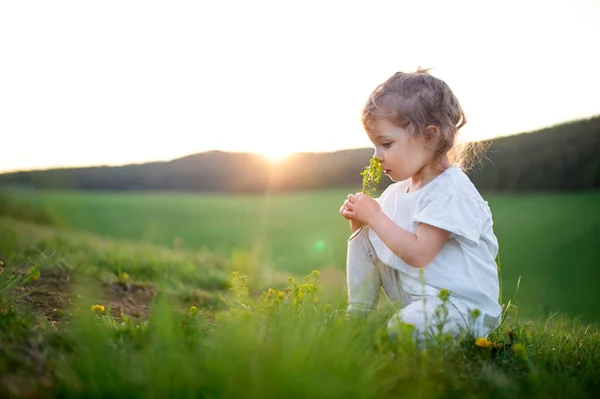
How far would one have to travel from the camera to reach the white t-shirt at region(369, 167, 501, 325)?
245 cm

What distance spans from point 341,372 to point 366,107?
5.77ft

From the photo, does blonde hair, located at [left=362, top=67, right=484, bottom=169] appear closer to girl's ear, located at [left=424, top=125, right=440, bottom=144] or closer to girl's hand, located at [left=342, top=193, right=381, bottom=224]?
girl's ear, located at [left=424, top=125, right=440, bottom=144]

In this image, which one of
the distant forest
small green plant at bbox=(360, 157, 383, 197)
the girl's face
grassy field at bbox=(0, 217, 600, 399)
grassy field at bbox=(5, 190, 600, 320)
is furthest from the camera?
the distant forest

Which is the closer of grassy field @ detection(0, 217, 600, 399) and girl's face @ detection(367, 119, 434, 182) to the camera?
grassy field @ detection(0, 217, 600, 399)

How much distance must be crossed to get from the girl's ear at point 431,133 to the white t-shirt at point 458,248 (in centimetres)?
20

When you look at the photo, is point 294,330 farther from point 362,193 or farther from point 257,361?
point 362,193

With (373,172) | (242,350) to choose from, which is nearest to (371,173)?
(373,172)

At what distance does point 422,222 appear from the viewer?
8.06 feet

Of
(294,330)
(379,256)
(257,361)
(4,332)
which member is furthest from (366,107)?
(4,332)

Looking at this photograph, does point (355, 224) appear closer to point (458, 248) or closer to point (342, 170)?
A: point (458, 248)

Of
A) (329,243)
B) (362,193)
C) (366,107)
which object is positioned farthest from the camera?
(329,243)

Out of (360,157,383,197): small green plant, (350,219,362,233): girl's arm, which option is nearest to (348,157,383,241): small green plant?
(360,157,383,197): small green plant

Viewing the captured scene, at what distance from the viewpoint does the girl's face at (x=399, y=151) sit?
2672 millimetres

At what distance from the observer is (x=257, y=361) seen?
1.40 meters
